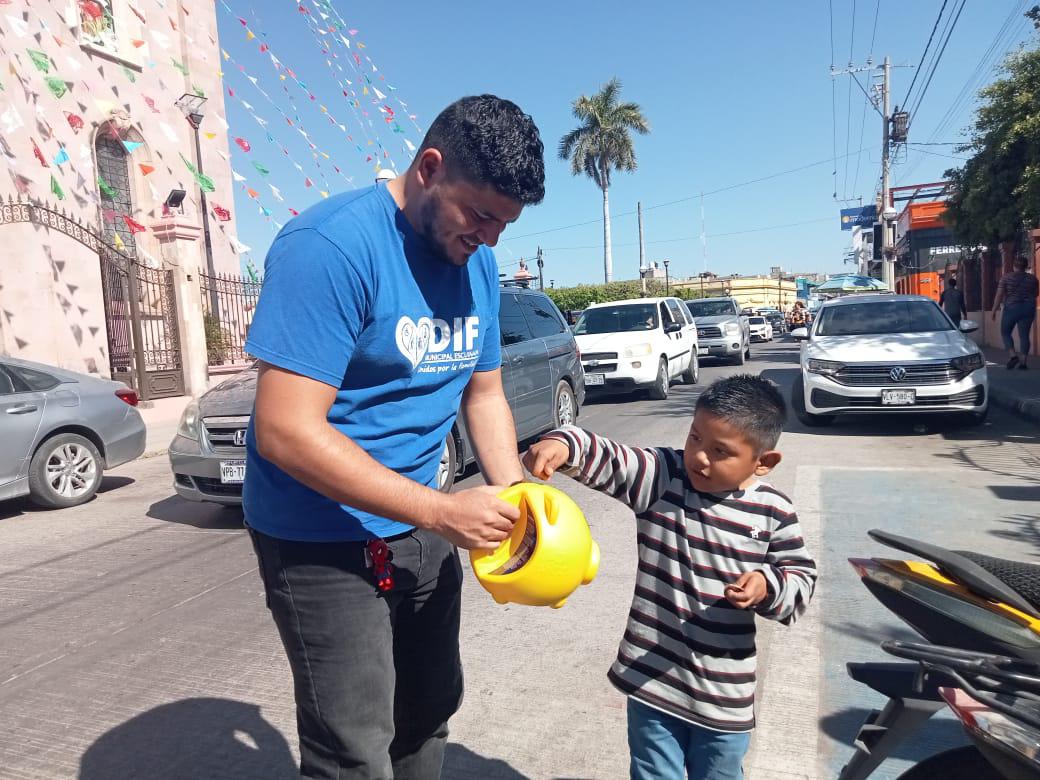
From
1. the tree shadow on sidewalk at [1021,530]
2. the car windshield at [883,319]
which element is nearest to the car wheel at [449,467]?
the tree shadow on sidewalk at [1021,530]

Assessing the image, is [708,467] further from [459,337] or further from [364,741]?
[364,741]

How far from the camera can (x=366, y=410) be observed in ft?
5.41

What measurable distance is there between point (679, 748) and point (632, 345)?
34.5ft

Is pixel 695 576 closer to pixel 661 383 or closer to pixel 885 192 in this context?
pixel 661 383

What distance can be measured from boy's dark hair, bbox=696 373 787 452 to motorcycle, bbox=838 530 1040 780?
0.34m

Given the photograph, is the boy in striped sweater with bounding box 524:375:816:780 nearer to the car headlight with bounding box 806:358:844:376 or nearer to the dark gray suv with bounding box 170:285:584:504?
the dark gray suv with bounding box 170:285:584:504

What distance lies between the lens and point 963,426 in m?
9.09

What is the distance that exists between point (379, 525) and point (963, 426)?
9242 millimetres

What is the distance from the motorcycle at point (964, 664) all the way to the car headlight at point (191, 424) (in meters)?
5.39

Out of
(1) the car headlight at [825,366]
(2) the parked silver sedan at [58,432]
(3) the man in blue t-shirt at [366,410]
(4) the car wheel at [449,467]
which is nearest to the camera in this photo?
(3) the man in blue t-shirt at [366,410]

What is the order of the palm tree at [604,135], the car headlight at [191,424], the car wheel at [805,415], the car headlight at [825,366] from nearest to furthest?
the car headlight at [191,424] < the car headlight at [825,366] < the car wheel at [805,415] < the palm tree at [604,135]

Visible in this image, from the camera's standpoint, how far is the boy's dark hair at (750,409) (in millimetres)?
1875

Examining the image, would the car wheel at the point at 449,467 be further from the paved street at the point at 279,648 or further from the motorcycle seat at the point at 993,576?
the motorcycle seat at the point at 993,576

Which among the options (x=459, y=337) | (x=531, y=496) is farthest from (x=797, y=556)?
(x=459, y=337)
